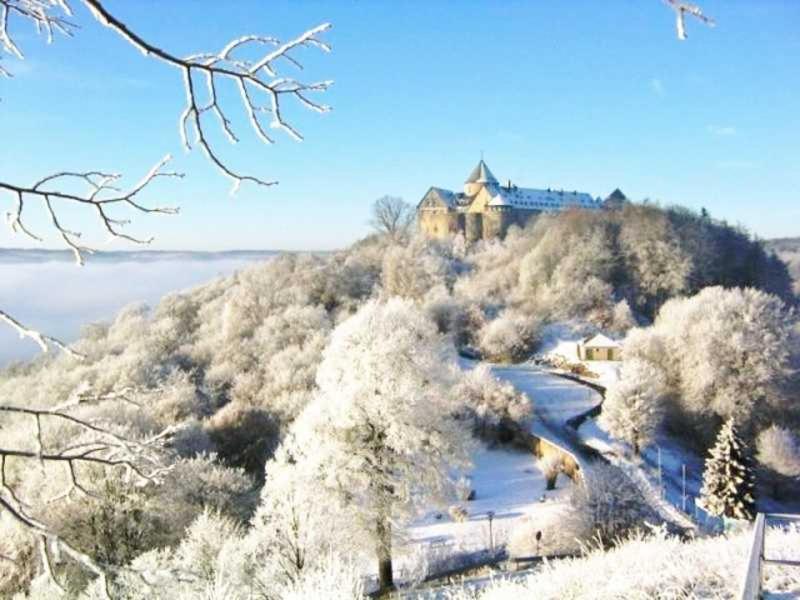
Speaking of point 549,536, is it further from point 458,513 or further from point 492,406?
point 492,406

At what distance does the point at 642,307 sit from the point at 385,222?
31.0m

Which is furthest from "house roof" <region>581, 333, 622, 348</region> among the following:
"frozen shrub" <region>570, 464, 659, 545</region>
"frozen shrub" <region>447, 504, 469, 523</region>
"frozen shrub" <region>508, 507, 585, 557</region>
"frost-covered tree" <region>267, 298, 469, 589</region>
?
"frost-covered tree" <region>267, 298, 469, 589</region>

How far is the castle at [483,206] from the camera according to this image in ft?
224

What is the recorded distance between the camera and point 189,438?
84.6 ft

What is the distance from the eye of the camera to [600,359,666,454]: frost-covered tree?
27453mm

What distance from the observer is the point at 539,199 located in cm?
7225

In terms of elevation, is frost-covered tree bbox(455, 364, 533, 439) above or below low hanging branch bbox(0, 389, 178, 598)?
below

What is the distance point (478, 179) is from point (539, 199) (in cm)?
778

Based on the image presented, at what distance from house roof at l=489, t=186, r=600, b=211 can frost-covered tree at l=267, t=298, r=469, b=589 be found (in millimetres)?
55668

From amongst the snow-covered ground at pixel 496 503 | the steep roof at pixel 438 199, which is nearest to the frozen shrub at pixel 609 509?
the snow-covered ground at pixel 496 503

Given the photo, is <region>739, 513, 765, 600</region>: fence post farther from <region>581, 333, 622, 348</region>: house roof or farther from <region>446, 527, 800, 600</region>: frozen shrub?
<region>581, 333, 622, 348</region>: house roof

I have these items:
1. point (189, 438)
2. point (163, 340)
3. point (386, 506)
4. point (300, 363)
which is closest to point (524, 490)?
point (386, 506)

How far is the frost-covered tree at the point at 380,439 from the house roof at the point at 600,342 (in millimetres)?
27635

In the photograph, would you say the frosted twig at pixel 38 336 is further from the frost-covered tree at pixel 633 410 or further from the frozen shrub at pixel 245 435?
the frost-covered tree at pixel 633 410
